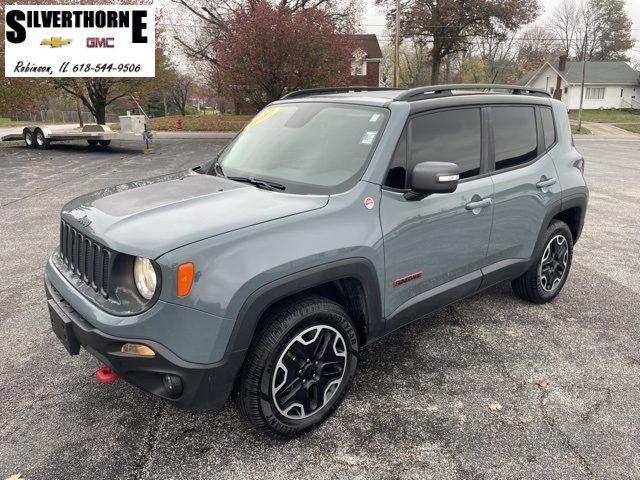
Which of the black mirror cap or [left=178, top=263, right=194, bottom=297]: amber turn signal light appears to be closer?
[left=178, top=263, right=194, bottom=297]: amber turn signal light

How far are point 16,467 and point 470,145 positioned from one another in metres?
3.32

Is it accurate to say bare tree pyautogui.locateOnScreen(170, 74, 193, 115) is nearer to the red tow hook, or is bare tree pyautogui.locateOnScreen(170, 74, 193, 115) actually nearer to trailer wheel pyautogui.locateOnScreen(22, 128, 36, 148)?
trailer wheel pyautogui.locateOnScreen(22, 128, 36, 148)

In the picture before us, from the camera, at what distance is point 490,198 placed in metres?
3.46

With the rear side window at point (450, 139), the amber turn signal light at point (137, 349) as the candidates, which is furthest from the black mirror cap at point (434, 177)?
the amber turn signal light at point (137, 349)

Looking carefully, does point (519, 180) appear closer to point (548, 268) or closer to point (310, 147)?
point (548, 268)

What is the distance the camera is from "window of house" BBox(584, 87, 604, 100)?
54625 millimetres

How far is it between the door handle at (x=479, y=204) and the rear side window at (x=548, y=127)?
112 cm

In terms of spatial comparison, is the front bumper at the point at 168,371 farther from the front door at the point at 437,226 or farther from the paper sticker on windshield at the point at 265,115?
the paper sticker on windshield at the point at 265,115

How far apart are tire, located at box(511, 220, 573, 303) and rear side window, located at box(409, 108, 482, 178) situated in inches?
47.0

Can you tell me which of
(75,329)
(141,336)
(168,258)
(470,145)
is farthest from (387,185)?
(75,329)

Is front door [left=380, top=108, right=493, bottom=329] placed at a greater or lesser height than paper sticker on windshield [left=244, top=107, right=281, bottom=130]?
lesser

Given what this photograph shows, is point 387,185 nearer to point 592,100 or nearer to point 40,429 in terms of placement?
point 40,429

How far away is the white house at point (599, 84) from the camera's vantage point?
53.9 meters

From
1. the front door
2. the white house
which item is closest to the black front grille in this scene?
the front door
